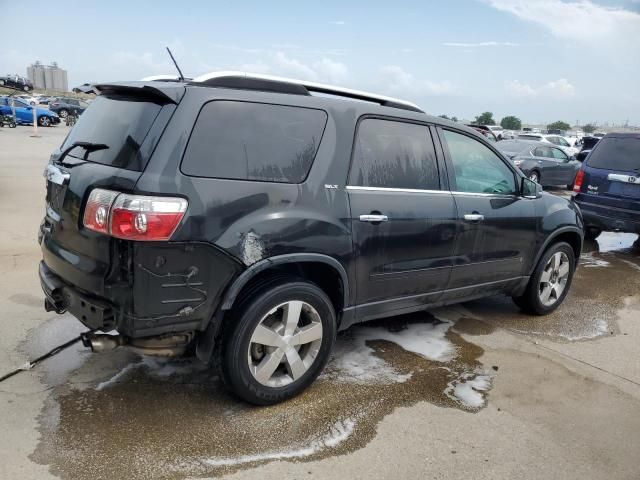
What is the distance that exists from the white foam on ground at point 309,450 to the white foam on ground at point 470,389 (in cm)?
78

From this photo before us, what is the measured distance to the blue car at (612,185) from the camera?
24.7 ft

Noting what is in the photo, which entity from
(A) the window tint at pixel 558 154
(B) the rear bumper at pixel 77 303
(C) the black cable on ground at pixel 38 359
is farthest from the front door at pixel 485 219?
(A) the window tint at pixel 558 154

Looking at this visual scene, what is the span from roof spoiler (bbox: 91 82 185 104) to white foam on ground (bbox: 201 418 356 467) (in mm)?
1846

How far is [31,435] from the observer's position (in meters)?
2.85

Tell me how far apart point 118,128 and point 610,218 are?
7.04m

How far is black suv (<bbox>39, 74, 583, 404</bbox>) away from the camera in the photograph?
273cm

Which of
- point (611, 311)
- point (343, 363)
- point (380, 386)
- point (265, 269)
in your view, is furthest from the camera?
point (611, 311)

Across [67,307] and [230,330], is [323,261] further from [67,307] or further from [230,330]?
[67,307]

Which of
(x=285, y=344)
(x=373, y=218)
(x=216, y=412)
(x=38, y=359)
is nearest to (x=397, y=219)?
(x=373, y=218)

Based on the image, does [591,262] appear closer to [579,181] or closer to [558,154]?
[579,181]

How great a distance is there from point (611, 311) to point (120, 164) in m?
4.88

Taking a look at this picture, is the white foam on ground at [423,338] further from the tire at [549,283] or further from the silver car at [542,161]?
the silver car at [542,161]

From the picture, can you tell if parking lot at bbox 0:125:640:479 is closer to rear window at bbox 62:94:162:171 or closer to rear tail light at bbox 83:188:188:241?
rear tail light at bbox 83:188:188:241

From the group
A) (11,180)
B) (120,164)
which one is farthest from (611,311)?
(11,180)
